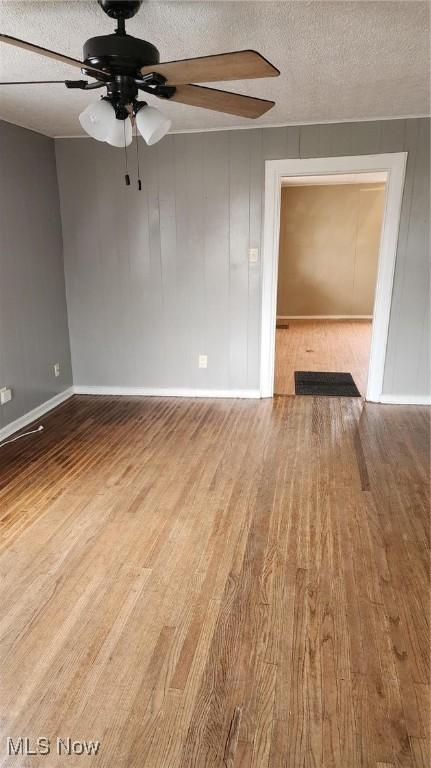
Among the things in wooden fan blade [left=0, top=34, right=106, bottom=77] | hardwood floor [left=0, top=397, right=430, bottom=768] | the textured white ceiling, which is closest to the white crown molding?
the textured white ceiling

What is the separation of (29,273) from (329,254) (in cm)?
603

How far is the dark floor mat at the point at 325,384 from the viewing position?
14.8 ft

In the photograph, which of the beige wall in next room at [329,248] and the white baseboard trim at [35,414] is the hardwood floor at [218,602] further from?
the beige wall in next room at [329,248]

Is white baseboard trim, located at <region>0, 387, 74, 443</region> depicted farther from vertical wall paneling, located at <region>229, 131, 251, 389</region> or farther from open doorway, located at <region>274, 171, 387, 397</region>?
open doorway, located at <region>274, 171, 387, 397</region>

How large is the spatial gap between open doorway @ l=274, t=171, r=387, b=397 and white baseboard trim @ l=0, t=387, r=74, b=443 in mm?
3956

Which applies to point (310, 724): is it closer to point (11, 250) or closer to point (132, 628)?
point (132, 628)

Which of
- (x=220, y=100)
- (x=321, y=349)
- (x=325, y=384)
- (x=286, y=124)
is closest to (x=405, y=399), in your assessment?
(x=325, y=384)

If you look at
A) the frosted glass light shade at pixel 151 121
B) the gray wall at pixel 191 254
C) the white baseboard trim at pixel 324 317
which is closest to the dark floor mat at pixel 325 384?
the gray wall at pixel 191 254

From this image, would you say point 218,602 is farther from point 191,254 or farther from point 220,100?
point 191,254

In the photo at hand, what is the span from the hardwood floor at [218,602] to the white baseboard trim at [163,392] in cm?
107

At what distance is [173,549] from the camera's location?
7.22ft

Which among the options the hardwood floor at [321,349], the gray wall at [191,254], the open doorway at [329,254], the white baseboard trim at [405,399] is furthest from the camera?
the open doorway at [329,254]

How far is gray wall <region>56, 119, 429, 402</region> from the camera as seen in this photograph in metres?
3.74

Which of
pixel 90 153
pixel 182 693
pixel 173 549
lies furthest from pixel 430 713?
pixel 90 153
